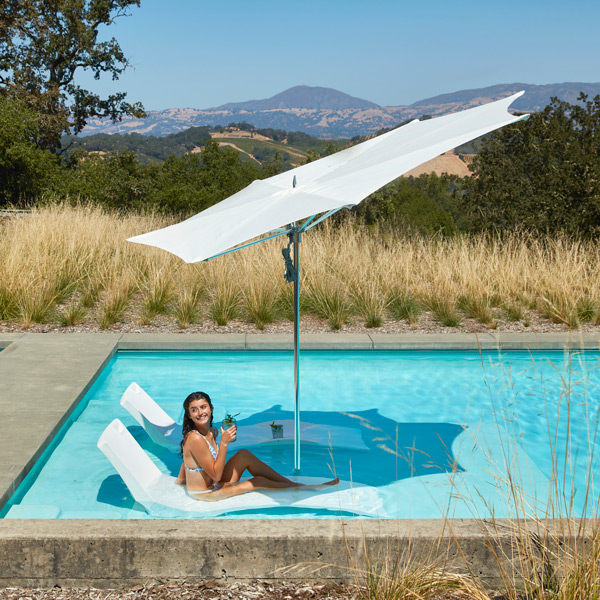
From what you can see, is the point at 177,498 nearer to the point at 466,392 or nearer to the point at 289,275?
the point at 289,275

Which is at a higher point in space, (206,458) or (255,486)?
(206,458)

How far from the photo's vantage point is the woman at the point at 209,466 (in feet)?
12.2

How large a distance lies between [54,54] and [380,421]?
2253cm

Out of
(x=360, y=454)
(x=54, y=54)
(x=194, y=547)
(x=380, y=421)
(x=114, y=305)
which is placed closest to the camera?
(x=194, y=547)

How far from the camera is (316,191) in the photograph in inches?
127

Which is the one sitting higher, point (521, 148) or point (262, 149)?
point (262, 149)

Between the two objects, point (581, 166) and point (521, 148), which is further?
point (521, 148)

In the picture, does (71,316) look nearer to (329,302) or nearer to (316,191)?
(329,302)

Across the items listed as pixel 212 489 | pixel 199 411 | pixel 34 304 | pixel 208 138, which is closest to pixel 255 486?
pixel 212 489

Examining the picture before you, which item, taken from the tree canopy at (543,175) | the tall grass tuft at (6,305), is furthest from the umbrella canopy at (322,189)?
the tree canopy at (543,175)

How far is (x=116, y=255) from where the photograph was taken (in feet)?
28.7

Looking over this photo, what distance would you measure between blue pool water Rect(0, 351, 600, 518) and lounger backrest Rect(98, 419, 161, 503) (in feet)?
0.81

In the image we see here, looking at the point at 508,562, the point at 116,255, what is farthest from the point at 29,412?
the point at 116,255

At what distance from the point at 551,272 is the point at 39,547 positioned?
7.36 m
